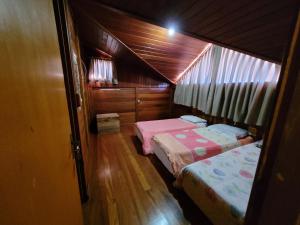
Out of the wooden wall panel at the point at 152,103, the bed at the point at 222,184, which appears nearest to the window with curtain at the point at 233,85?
the bed at the point at 222,184

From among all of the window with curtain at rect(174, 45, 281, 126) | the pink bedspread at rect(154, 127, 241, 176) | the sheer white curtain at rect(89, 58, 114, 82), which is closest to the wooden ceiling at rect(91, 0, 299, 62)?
the window with curtain at rect(174, 45, 281, 126)

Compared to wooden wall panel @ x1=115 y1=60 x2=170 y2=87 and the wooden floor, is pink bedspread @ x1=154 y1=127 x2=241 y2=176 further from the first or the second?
wooden wall panel @ x1=115 y1=60 x2=170 y2=87

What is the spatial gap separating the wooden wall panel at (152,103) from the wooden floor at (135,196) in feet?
7.71

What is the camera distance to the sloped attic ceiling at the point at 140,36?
6.04 ft

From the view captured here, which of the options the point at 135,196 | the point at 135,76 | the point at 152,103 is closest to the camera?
the point at 135,196

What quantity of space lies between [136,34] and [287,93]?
2.52 metres

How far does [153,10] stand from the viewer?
3.56 ft

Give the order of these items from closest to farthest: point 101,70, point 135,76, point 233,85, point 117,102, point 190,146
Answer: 1. point 190,146
2. point 233,85
3. point 101,70
4. point 117,102
5. point 135,76

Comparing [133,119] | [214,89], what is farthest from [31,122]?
[133,119]

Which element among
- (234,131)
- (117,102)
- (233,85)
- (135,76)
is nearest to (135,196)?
(234,131)

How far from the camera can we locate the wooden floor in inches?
52.1

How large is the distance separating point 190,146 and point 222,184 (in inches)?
30.1

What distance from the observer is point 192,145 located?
6.16 feet

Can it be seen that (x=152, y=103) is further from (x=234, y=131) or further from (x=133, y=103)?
(x=234, y=131)
